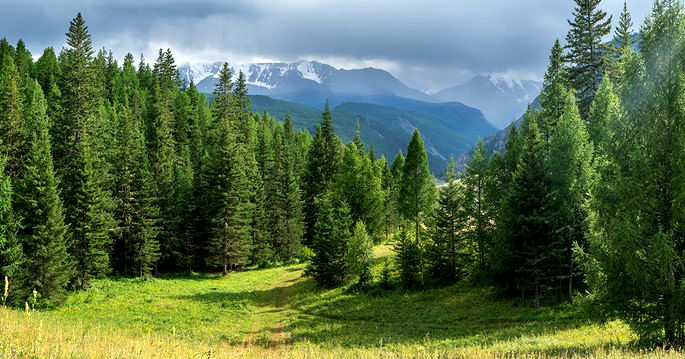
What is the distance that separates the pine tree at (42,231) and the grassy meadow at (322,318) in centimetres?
261

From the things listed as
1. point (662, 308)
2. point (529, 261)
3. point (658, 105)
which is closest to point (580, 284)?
point (529, 261)

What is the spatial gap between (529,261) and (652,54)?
17.5 m

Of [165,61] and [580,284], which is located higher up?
[165,61]

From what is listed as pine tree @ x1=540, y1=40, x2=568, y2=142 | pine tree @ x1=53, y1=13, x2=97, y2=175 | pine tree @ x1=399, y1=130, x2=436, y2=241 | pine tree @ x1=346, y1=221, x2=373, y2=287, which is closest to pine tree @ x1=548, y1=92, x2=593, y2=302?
pine tree @ x1=540, y1=40, x2=568, y2=142

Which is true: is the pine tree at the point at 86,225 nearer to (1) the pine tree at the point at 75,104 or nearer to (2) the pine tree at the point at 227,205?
(1) the pine tree at the point at 75,104

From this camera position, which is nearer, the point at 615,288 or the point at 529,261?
the point at 615,288

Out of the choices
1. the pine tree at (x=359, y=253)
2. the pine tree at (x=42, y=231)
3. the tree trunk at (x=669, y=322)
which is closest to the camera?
the tree trunk at (x=669, y=322)

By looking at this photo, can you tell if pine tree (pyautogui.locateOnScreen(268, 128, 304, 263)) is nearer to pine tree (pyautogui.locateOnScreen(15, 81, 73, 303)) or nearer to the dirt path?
the dirt path

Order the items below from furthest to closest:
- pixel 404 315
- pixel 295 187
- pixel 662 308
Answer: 1. pixel 295 187
2. pixel 404 315
3. pixel 662 308

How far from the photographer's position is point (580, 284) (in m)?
32.2

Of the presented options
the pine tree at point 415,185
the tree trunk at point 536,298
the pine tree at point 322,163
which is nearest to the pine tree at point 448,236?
the pine tree at point 415,185

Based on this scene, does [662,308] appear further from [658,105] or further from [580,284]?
[580,284]

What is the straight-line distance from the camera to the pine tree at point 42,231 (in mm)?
36375

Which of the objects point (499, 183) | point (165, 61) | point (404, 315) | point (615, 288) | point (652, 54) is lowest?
point (404, 315)
